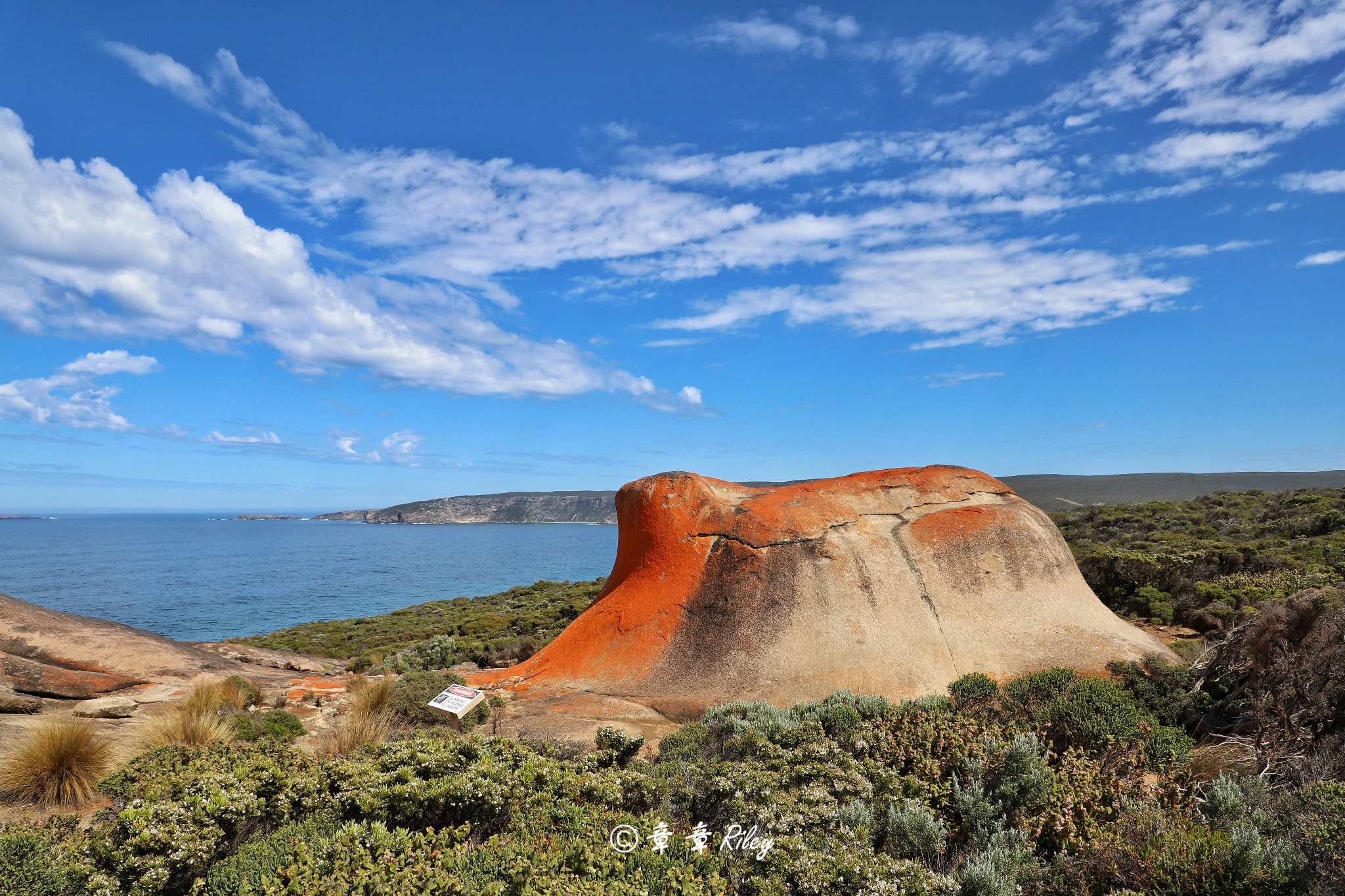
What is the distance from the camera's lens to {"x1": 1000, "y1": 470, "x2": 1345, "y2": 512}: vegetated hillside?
53.1 metres

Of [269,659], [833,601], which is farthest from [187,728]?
[269,659]

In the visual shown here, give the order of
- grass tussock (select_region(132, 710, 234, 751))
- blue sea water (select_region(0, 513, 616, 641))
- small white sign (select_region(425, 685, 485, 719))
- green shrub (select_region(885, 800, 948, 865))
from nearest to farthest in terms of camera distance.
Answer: green shrub (select_region(885, 800, 948, 865))
grass tussock (select_region(132, 710, 234, 751))
small white sign (select_region(425, 685, 485, 719))
blue sea water (select_region(0, 513, 616, 641))

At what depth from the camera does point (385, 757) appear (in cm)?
605

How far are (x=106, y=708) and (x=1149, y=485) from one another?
2849 inches

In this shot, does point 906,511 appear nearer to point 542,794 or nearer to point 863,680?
point 863,680

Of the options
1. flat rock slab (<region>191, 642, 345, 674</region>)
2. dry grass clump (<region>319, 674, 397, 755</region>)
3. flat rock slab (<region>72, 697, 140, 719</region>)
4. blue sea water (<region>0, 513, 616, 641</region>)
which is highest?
flat rock slab (<region>72, 697, 140, 719</region>)

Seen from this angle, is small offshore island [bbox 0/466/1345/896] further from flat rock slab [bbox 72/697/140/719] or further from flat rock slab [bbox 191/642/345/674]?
flat rock slab [bbox 191/642/345/674]

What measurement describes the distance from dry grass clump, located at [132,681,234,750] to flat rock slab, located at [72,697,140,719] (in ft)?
3.74

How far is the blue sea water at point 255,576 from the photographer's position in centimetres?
4359

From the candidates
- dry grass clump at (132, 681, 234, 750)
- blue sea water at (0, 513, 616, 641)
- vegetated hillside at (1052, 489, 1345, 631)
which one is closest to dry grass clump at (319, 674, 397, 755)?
dry grass clump at (132, 681, 234, 750)

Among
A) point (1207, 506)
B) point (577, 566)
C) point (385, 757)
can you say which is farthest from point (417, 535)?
point (385, 757)

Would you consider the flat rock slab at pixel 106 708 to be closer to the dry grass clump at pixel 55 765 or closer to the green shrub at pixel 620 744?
the dry grass clump at pixel 55 765

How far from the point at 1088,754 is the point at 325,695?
38.2ft

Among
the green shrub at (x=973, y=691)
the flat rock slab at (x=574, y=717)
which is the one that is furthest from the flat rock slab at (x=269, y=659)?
the green shrub at (x=973, y=691)
